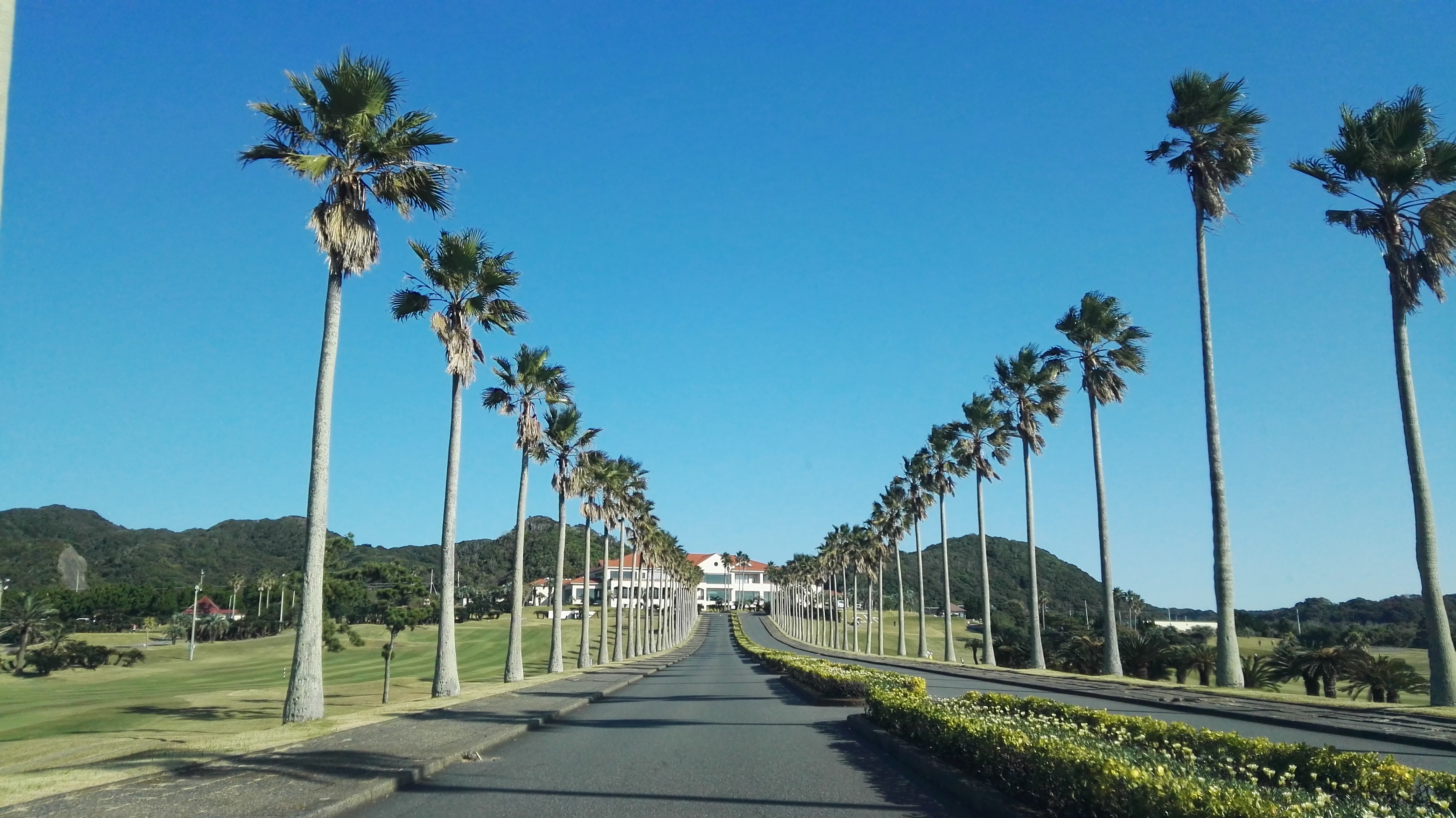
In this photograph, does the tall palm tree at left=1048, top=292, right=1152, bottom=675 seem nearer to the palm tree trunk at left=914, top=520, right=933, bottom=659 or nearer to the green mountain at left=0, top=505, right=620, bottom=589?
the palm tree trunk at left=914, top=520, right=933, bottom=659

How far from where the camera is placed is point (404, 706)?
79.7 feet

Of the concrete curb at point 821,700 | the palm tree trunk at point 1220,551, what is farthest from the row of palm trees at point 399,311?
the palm tree trunk at point 1220,551

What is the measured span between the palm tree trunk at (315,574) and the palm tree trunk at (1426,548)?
24.6 meters

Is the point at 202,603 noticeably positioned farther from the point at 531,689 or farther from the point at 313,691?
the point at 313,691

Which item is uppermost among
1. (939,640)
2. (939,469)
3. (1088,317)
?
(1088,317)

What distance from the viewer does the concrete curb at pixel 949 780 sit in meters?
9.51

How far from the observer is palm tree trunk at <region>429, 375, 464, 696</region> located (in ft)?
90.5

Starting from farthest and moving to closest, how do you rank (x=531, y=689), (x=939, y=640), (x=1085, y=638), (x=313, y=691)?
(x=939, y=640)
(x=1085, y=638)
(x=531, y=689)
(x=313, y=691)

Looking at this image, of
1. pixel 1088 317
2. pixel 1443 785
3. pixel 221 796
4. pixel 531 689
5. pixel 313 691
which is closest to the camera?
pixel 1443 785

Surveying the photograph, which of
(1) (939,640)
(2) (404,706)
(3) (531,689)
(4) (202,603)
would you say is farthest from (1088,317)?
(4) (202,603)

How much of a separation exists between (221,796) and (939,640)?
4878 inches

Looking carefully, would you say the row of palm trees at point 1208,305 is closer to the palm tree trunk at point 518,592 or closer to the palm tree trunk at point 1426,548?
the palm tree trunk at point 1426,548

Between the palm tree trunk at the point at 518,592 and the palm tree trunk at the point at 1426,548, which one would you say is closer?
the palm tree trunk at the point at 1426,548

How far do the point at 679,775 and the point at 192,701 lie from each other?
3839 cm
